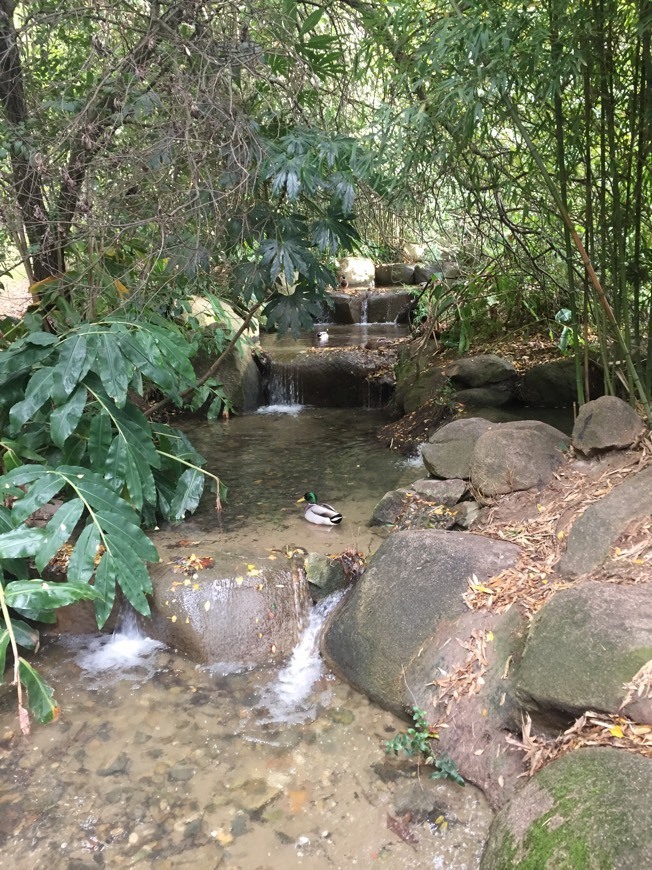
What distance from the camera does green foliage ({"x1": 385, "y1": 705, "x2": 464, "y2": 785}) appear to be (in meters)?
2.35

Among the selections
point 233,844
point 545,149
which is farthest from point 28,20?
point 233,844

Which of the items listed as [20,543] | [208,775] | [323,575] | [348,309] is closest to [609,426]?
[323,575]

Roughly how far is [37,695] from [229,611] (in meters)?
1.08

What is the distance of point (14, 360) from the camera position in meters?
3.39

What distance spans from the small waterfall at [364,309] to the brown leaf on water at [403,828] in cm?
978

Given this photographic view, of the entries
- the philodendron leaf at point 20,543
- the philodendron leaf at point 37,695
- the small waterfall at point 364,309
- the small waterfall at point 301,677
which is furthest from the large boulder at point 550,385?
the small waterfall at point 364,309

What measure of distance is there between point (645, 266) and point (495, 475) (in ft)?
5.21

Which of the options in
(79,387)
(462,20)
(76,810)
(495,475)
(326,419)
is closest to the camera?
(76,810)

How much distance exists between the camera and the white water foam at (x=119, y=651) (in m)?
3.09

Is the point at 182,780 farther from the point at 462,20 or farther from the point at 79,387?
the point at 462,20

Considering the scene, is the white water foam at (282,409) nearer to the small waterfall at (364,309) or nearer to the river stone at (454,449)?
the river stone at (454,449)

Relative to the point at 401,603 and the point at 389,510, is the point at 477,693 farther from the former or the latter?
the point at 389,510

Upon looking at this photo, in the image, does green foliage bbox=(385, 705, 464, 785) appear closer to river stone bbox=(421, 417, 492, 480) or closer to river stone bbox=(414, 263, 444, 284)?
river stone bbox=(421, 417, 492, 480)

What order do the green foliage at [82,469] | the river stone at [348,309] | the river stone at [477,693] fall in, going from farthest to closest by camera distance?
the river stone at [348,309] < the green foliage at [82,469] < the river stone at [477,693]
